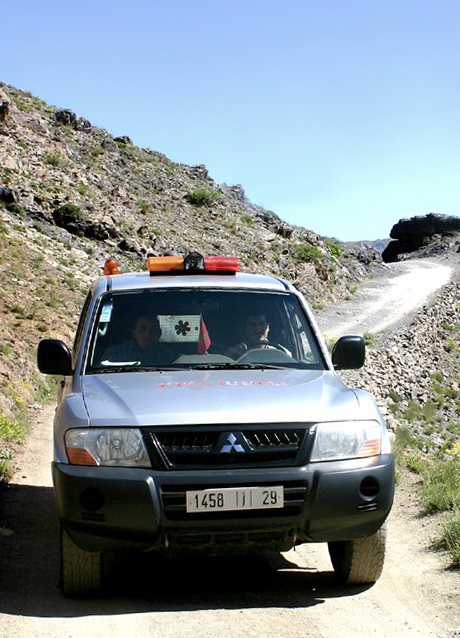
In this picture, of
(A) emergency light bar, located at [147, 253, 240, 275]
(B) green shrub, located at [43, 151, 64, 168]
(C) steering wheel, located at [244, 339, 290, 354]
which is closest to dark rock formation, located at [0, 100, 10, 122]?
(B) green shrub, located at [43, 151, 64, 168]

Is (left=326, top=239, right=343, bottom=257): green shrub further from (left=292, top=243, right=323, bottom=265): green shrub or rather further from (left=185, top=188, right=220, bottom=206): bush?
(left=185, top=188, right=220, bottom=206): bush

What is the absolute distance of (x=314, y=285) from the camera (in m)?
50.9

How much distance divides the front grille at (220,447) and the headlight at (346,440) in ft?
0.39

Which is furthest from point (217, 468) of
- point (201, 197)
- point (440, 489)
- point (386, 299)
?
point (201, 197)

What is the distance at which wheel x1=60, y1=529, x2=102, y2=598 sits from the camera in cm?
523

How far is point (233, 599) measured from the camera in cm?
534

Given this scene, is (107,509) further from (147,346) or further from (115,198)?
(115,198)

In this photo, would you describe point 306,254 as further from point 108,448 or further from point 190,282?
point 108,448

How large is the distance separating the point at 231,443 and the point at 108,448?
682mm

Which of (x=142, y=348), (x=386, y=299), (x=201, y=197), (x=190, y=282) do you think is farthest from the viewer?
(x=201, y=197)

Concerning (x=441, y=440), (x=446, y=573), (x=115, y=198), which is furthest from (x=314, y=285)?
(x=446, y=573)

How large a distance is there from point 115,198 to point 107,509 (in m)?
42.8

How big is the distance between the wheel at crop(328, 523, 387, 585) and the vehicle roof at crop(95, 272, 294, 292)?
2.07 meters

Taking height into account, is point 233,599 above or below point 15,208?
below
